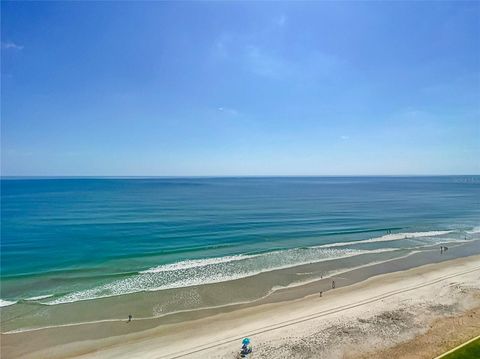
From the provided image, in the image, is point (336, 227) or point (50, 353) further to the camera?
point (336, 227)

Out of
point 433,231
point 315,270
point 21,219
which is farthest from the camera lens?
point 21,219

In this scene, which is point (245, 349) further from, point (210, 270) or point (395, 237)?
point (395, 237)

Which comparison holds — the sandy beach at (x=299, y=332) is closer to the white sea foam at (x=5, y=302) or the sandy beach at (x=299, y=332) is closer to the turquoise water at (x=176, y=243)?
the white sea foam at (x=5, y=302)

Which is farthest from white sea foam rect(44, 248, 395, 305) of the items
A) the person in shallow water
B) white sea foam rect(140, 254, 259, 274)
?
the person in shallow water

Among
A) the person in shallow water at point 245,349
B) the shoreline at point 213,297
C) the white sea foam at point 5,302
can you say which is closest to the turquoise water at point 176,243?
the white sea foam at point 5,302

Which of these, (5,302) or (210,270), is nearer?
(5,302)

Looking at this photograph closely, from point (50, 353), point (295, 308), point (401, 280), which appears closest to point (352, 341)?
point (295, 308)

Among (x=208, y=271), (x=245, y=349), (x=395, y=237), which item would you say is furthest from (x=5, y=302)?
(x=395, y=237)

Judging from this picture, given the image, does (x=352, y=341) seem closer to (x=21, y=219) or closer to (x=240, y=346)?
(x=240, y=346)
